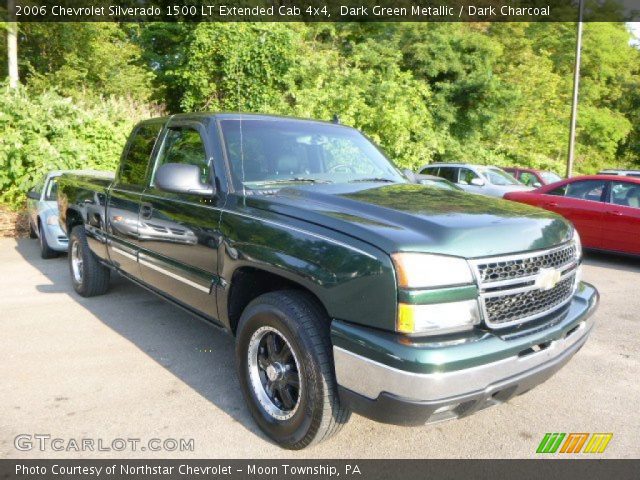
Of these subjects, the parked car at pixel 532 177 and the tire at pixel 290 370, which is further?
the parked car at pixel 532 177

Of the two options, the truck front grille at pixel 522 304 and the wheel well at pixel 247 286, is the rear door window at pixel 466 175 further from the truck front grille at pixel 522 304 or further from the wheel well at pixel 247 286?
the wheel well at pixel 247 286

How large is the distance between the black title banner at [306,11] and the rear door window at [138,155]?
463 inches

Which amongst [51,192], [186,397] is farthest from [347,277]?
[51,192]

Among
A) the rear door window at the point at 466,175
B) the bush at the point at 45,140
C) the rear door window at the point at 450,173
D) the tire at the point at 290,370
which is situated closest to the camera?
the tire at the point at 290,370

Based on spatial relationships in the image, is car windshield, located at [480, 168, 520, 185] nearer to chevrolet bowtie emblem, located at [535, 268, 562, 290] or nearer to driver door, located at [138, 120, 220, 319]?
driver door, located at [138, 120, 220, 319]

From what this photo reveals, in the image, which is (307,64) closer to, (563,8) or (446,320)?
(446,320)

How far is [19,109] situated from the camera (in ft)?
35.7

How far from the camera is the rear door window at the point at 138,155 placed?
4344 mm

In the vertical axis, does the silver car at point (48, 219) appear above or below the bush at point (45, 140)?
below

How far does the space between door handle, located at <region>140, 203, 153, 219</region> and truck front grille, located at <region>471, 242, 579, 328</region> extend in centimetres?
257

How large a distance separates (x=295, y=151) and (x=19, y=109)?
964cm

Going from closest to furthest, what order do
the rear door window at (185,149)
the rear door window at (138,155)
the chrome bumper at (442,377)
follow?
the chrome bumper at (442,377) < the rear door window at (185,149) < the rear door window at (138,155)

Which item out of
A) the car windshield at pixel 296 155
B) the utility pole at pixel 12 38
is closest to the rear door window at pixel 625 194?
the car windshield at pixel 296 155
